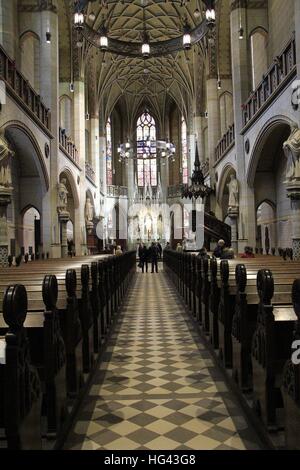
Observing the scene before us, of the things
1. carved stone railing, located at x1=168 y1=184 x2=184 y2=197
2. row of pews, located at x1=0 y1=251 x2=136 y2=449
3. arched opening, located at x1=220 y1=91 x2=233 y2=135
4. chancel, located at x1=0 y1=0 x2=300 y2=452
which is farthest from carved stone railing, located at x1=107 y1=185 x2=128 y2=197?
row of pews, located at x1=0 y1=251 x2=136 y2=449

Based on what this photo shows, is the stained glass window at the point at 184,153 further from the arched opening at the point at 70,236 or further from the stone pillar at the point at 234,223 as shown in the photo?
the stone pillar at the point at 234,223

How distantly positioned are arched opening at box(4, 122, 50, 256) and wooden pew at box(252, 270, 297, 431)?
12.7m

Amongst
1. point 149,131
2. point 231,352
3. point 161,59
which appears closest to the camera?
point 231,352

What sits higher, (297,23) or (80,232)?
(297,23)

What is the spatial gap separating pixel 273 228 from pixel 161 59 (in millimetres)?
20354

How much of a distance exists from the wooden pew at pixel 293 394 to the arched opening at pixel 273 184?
12.6 metres

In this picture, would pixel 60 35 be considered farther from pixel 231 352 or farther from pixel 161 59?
pixel 231 352

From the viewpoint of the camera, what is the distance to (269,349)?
9.98 ft

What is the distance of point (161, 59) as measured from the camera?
32.3 m

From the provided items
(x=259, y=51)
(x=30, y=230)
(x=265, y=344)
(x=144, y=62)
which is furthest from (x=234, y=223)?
(x=144, y=62)

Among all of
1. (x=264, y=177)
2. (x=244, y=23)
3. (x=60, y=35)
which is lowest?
(x=264, y=177)

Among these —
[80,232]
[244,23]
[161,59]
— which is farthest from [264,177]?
[161,59]

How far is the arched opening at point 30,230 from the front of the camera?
682 inches
